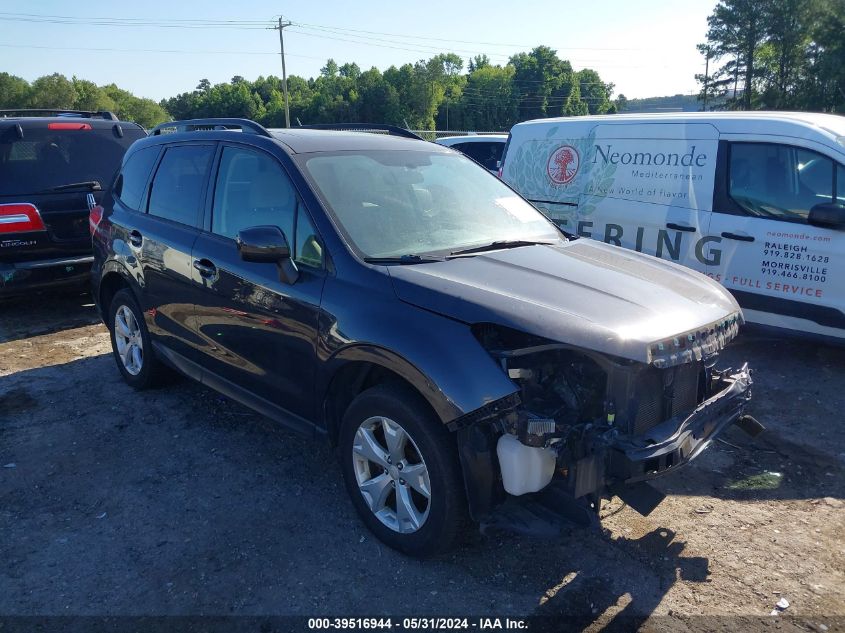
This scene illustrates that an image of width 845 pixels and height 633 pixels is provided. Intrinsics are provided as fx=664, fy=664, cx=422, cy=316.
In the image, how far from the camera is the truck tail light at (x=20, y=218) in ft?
21.1

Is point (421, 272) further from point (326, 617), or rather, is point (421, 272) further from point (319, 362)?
point (326, 617)

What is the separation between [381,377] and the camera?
322cm

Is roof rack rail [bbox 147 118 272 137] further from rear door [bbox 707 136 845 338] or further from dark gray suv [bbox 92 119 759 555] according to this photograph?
rear door [bbox 707 136 845 338]

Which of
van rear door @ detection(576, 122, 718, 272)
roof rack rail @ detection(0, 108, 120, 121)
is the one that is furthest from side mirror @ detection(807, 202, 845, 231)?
roof rack rail @ detection(0, 108, 120, 121)

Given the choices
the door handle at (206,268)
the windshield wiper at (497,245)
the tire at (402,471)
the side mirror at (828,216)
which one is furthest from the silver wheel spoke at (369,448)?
the side mirror at (828,216)

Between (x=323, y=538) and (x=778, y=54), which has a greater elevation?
(x=778, y=54)

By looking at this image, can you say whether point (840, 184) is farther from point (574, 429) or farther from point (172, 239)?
point (172, 239)

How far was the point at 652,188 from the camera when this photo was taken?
20.1 ft

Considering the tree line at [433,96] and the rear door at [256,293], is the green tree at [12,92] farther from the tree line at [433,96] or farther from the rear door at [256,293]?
the rear door at [256,293]

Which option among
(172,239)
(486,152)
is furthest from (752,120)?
(486,152)

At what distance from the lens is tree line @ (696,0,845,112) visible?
144 ft

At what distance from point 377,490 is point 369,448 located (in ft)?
0.68

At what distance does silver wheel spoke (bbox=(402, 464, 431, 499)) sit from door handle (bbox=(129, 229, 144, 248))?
9.38 feet

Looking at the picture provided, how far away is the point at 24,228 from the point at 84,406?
260 centimetres
